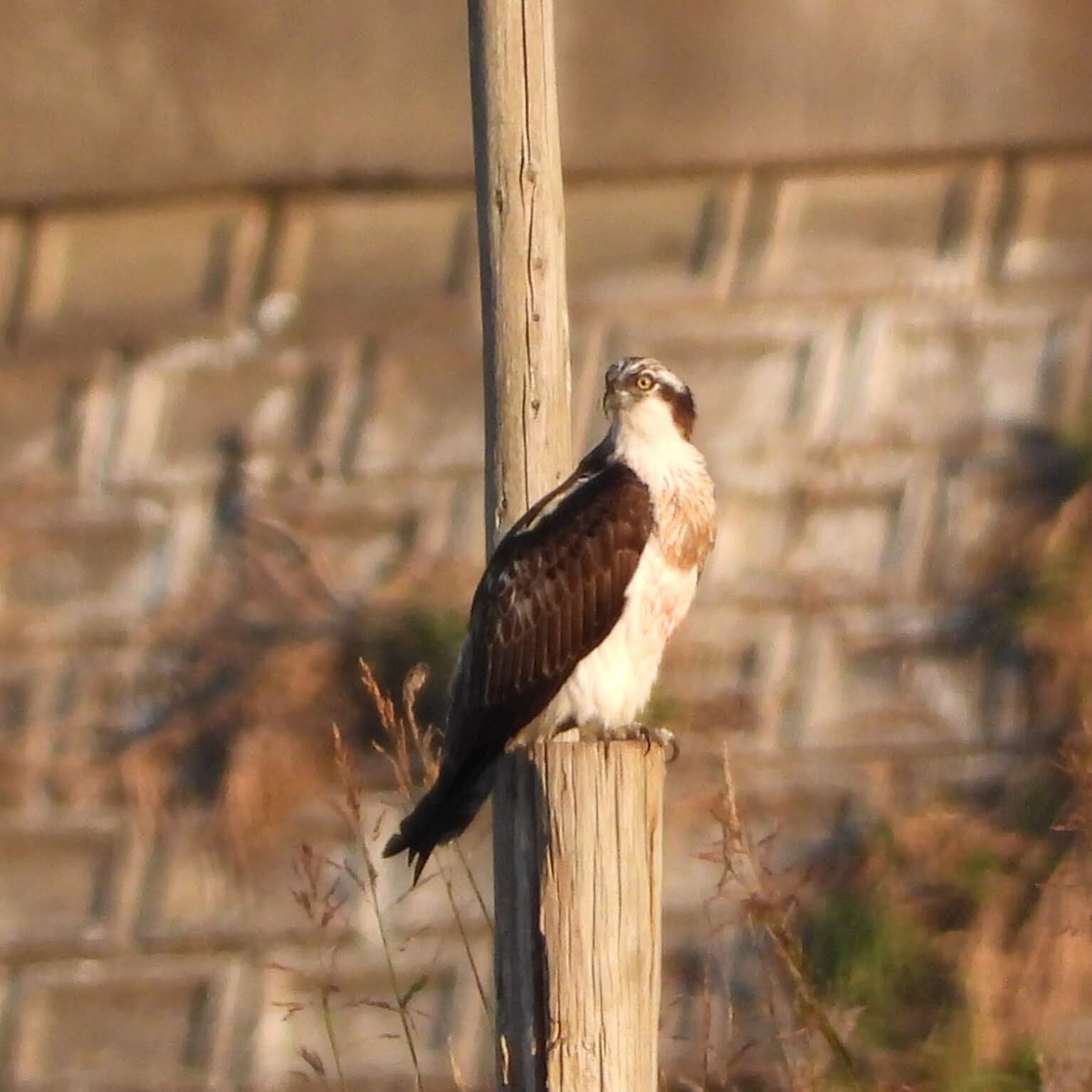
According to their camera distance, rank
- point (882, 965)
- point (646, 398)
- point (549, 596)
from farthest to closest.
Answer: point (882, 965) → point (646, 398) → point (549, 596)

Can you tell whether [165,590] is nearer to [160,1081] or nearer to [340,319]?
[340,319]

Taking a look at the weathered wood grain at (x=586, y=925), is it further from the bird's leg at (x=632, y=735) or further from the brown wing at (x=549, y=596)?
the brown wing at (x=549, y=596)

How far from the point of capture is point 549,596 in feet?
14.9

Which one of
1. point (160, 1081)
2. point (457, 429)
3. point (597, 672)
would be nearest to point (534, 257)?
point (597, 672)

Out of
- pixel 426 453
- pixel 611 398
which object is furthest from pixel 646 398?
pixel 426 453

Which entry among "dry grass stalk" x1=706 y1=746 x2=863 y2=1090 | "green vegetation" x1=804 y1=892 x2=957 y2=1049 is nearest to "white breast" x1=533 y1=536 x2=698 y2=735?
"dry grass stalk" x1=706 y1=746 x2=863 y2=1090

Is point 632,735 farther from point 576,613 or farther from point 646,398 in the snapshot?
point 646,398

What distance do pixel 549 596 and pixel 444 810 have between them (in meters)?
0.46

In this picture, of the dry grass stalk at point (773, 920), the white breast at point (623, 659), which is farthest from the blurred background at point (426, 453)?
the dry grass stalk at point (773, 920)

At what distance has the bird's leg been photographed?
4.24m

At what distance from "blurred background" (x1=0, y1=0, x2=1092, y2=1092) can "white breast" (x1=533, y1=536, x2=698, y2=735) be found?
201 cm

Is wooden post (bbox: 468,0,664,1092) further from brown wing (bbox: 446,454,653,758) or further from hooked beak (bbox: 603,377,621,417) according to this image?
hooked beak (bbox: 603,377,621,417)

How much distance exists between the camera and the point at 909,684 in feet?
22.6

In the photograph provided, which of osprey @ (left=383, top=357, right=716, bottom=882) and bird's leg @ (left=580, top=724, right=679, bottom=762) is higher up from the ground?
osprey @ (left=383, top=357, right=716, bottom=882)
